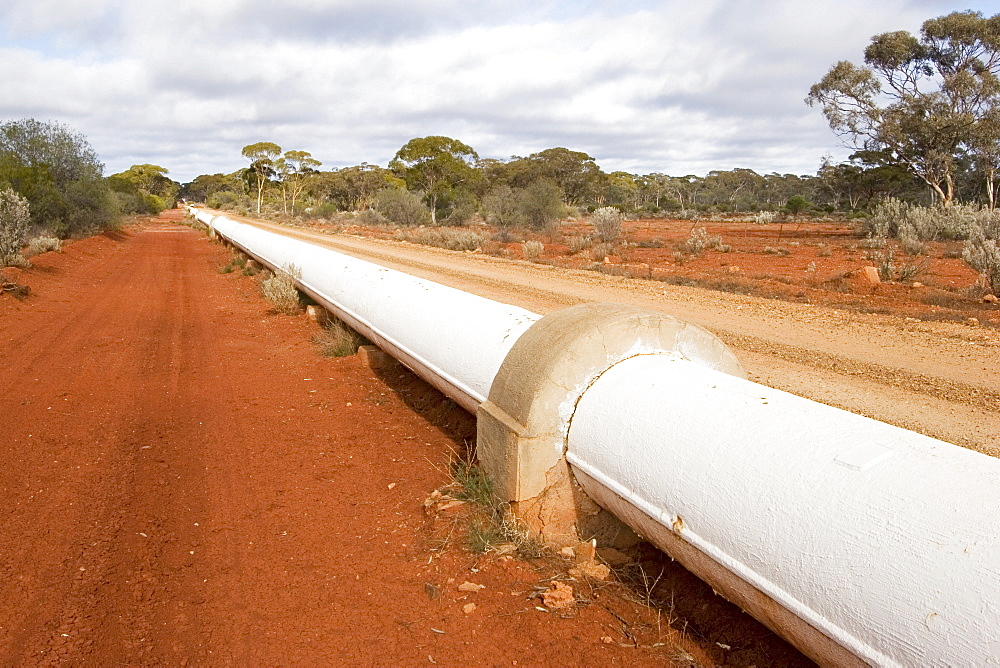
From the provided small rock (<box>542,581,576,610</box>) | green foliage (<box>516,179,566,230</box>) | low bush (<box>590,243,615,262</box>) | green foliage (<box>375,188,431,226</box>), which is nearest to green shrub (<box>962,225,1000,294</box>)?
low bush (<box>590,243,615,262</box>)

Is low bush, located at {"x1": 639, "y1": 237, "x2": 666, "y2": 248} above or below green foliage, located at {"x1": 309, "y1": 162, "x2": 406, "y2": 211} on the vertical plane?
below

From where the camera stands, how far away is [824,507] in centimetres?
225

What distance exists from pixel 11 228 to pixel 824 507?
2099cm

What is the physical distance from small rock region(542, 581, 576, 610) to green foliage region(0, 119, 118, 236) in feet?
88.2

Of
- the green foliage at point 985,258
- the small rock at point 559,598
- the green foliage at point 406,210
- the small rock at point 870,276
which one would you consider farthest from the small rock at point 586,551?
the green foliage at point 406,210

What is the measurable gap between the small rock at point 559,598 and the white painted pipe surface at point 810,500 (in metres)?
0.43

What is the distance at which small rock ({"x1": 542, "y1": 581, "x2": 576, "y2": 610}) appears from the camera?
321 cm

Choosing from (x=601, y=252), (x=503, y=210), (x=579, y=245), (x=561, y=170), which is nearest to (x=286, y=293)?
(x=601, y=252)

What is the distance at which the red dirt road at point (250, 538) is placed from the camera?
3018mm

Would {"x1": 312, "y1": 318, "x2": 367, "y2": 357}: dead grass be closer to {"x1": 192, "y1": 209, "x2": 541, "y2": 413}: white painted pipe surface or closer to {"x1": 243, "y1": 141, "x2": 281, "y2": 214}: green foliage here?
{"x1": 192, "y1": 209, "x2": 541, "y2": 413}: white painted pipe surface

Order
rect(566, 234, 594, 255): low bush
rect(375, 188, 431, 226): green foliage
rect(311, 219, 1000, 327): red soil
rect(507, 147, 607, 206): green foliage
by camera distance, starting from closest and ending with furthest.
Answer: rect(311, 219, 1000, 327): red soil < rect(566, 234, 594, 255): low bush < rect(375, 188, 431, 226): green foliage < rect(507, 147, 607, 206): green foliage

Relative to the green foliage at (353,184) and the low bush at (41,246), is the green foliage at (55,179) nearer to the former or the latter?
the low bush at (41,246)

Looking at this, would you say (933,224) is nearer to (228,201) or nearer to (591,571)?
(591,571)

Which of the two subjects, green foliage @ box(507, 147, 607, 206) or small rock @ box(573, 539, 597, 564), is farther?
green foliage @ box(507, 147, 607, 206)
